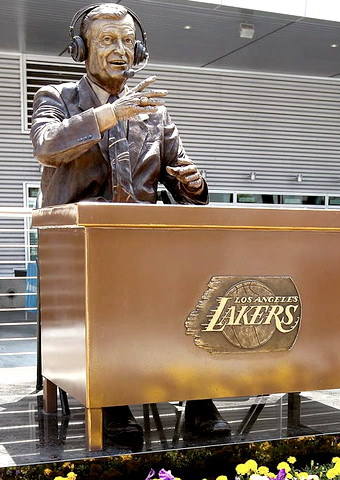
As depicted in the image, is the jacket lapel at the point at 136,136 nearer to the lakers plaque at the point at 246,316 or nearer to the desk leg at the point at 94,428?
the lakers plaque at the point at 246,316

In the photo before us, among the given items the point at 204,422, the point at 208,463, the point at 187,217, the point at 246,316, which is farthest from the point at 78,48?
the point at 208,463

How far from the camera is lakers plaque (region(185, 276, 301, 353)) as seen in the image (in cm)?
221

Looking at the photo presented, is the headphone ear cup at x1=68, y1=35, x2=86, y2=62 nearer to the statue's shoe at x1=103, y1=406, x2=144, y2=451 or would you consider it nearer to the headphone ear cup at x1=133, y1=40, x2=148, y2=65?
the headphone ear cup at x1=133, y1=40, x2=148, y2=65

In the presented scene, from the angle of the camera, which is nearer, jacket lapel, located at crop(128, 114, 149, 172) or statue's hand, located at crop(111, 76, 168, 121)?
statue's hand, located at crop(111, 76, 168, 121)

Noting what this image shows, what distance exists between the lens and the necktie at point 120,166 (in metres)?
2.51

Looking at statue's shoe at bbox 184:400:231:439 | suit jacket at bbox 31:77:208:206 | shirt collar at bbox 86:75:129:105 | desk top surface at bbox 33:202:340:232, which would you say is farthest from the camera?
shirt collar at bbox 86:75:129:105

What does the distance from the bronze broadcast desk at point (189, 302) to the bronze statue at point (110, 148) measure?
0.22 metres

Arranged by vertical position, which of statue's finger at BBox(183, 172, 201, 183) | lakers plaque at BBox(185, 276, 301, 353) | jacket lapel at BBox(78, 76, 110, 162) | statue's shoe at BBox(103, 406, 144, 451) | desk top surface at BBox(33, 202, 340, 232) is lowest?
statue's shoe at BBox(103, 406, 144, 451)

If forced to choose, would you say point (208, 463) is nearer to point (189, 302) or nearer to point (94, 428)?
point (94, 428)

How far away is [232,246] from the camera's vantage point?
2242 millimetres

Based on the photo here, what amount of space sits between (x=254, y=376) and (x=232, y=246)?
1.45 ft

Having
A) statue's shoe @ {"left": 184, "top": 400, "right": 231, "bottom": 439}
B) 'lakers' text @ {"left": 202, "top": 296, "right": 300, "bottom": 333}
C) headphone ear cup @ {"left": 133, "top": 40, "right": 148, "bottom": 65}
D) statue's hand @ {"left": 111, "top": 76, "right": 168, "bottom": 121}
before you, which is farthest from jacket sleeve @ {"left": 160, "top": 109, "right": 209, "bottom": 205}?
statue's shoe @ {"left": 184, "top": 400, "right": 231, "bottom": 439}

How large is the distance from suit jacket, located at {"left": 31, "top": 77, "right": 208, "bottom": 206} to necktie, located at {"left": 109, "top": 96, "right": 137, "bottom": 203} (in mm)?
48

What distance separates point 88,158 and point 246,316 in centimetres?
83
